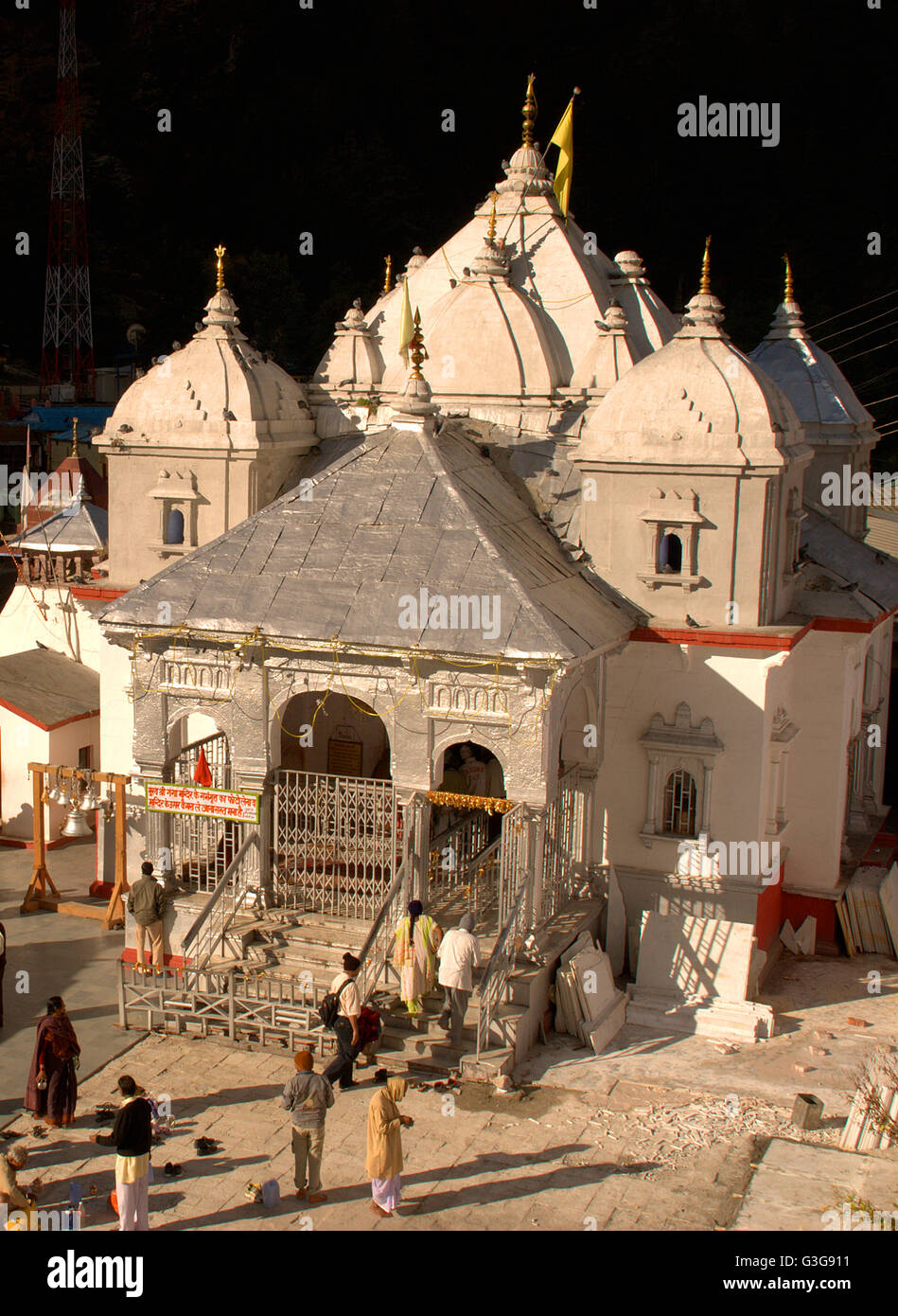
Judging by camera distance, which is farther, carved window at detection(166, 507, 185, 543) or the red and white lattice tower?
the red and white lattice tower

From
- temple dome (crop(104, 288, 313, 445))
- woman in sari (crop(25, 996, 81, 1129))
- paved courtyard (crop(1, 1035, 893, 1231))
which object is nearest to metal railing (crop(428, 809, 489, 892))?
paved courtyard (crop(1, 1035, 893, 1231))

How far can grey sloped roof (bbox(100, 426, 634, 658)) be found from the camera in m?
17.2

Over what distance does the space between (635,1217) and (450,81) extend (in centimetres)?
5864

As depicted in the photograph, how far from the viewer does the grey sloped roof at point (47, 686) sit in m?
23.8

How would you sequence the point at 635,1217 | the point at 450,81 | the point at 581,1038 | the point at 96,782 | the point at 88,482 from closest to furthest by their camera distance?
the point at 635,1217 < the point at 581,1038 < the point at 96,782 < the point at 88,482 < the point at 450,81

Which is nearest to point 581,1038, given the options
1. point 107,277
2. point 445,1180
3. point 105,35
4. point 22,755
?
point 445,1180

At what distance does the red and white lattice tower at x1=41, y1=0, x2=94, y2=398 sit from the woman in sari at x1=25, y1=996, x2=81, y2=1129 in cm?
4356

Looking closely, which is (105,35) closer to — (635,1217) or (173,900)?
(173,900)

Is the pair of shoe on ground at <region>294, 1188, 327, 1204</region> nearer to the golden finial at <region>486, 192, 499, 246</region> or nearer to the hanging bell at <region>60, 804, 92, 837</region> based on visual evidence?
the hanging bell at <region>60, 804, 92, 837</region>

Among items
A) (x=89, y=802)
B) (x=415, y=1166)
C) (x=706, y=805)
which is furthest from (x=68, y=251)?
(x=415, y=1166)

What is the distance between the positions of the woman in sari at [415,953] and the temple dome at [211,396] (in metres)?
8.15

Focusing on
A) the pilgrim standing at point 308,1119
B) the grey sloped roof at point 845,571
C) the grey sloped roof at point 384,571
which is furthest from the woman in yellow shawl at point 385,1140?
the grey sloped roof at point 845,571

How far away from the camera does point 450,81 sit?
2534 inches

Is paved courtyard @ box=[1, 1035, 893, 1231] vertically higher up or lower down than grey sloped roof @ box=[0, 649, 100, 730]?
lower down
